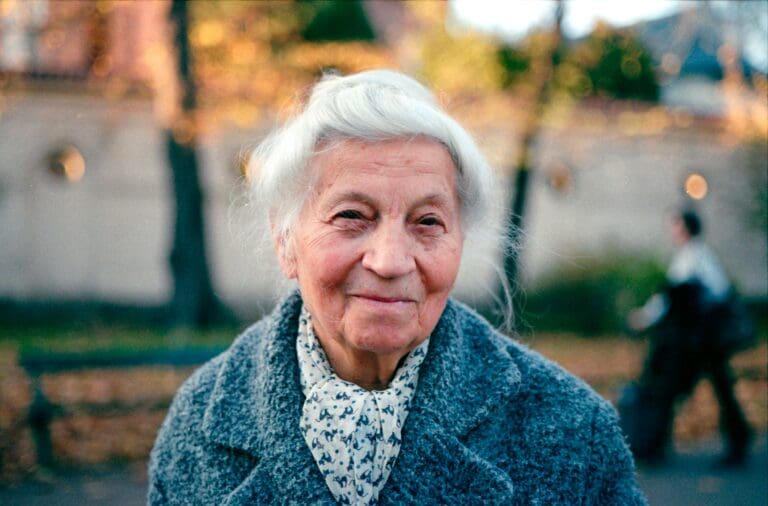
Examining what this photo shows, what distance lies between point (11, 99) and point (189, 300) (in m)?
5.27

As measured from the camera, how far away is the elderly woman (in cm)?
176

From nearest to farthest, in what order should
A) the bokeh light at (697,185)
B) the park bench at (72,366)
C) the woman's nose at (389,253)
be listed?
the woman's nose at (389,253) → the park bench at (72,366) → the bokeh light at (697,185)

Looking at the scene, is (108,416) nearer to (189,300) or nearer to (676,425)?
(189,300)

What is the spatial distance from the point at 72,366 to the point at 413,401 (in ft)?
16.0

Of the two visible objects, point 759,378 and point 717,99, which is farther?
point 717,99

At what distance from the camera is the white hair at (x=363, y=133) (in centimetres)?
176

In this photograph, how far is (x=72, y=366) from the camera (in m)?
6.04

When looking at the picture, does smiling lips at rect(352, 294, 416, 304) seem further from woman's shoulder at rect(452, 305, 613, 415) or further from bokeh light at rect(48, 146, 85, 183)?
bokeh light at rect(48, 146, 85, 183)

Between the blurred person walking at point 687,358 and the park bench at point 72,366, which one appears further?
the blurred person walking at point 687,358

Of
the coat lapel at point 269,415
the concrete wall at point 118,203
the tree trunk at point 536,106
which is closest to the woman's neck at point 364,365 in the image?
the coat lapel at point 269,415

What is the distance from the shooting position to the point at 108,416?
7.45m

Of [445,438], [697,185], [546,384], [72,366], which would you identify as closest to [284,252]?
[445,438]

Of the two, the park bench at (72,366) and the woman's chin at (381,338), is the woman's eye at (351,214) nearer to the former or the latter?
the woman's chin at (381,338)

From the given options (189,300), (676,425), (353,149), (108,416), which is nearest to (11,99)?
(189,300)
